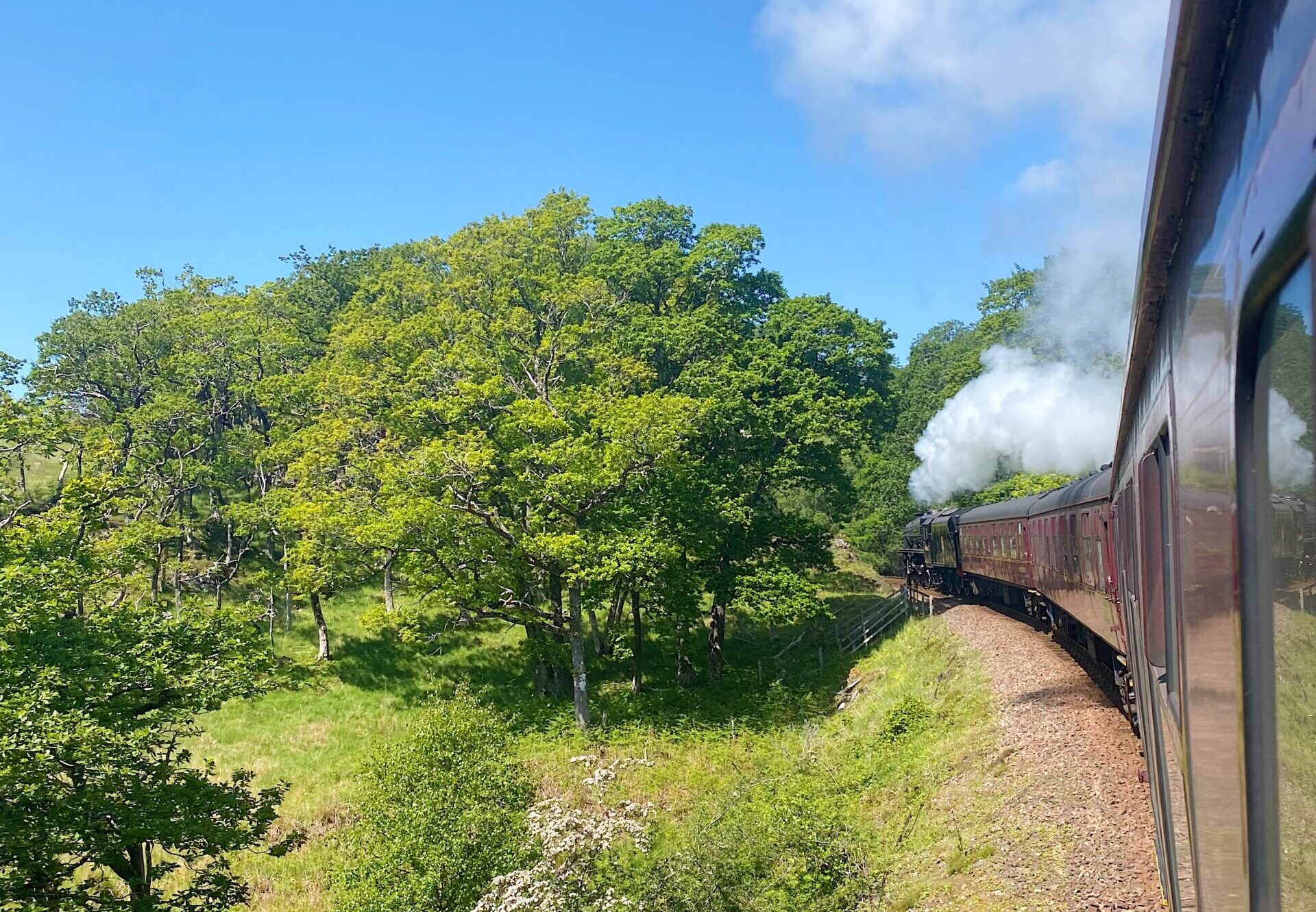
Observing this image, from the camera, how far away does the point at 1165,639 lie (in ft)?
13.8

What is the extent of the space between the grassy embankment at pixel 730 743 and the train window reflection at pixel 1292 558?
913cm

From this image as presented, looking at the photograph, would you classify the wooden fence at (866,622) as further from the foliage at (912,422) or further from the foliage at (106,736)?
the foliage at (106,736)

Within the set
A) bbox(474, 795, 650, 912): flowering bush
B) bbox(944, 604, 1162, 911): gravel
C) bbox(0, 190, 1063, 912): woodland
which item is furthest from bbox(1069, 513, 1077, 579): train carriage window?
bbox(474, 795, 650, 912): flowering bush

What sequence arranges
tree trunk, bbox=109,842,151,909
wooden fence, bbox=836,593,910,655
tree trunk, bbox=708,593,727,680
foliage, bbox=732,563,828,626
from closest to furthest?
tree trunk, bbox=109,842,151,909 → foliage, bbox=732,563,828,626 → tree trunk, bbox=708,593,727,680 → wooden fence, bbox=836,593,910,655

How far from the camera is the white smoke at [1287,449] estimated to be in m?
1.54

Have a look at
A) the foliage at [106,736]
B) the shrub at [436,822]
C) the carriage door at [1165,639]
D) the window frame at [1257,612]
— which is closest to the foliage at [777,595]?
the shrub at [436,822]

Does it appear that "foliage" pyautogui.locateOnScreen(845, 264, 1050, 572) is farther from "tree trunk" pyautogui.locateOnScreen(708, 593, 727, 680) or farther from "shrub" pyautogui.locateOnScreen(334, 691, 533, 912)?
"shrub" pyautogui.locateOnScreen(334, 691, 533, 912)

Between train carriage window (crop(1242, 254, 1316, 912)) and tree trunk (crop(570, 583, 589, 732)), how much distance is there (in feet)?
76.4

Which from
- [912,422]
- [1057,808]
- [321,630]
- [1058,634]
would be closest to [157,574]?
[321,630]

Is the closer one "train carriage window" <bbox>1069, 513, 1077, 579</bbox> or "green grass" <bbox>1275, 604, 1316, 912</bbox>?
"green grass" <bbox>1275, 604, 1316, 912</bbox>

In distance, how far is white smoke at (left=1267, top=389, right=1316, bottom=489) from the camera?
1539mm

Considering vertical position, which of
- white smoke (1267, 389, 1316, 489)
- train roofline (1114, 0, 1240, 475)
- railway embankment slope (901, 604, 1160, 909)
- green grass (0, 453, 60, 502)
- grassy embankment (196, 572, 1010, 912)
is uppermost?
green grass (0, 453, 60, 502)

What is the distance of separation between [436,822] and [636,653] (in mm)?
14433

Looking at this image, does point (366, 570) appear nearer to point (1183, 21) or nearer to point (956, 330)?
point (1183, 21)
